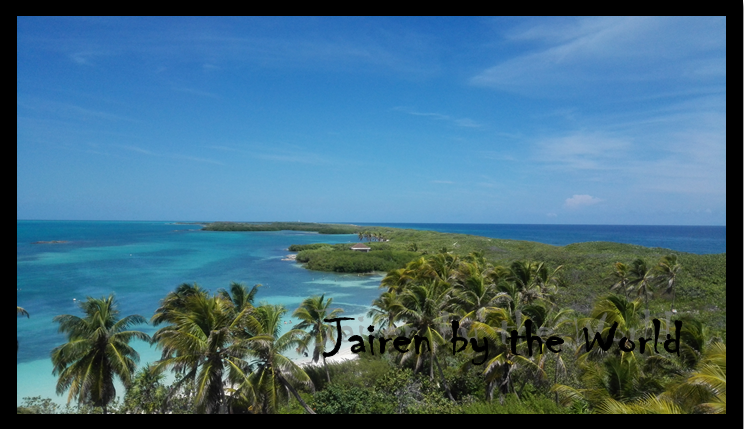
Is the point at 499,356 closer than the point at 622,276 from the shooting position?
Yes

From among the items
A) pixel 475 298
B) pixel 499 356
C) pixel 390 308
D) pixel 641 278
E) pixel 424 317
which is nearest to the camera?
pixel 499 356

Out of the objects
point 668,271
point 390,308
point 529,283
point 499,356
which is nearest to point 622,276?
point 668,271

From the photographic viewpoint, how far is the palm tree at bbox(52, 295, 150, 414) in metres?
10.0

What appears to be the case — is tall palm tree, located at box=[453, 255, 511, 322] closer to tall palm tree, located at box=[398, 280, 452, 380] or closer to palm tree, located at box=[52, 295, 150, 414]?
tall palm tree, located at box=[398, 280, 452, 380]

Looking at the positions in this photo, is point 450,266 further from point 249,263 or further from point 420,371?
point 249,263

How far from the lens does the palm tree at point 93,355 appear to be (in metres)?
10.0

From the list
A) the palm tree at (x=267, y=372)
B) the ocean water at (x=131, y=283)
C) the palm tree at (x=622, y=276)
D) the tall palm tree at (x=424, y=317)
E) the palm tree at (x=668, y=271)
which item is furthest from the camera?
the palm tree at (x=622, y=276)

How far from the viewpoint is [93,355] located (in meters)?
10.4

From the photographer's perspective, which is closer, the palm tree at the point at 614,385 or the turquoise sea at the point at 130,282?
the palm tree at the point at 614,385

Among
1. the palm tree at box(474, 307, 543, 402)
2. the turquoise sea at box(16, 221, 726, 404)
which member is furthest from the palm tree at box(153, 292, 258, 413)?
the turquoise sea at box(16, 221, 726, 404)

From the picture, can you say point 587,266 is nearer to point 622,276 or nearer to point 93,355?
point 622,276

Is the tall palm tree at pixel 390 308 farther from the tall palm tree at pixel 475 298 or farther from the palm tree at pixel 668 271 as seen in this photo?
the palm tree at pixel 668 271

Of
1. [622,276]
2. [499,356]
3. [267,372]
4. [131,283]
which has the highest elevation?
[622,276]

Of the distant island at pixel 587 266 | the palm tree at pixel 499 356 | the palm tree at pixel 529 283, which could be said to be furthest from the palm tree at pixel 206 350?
the distant island at pixel 587 266
